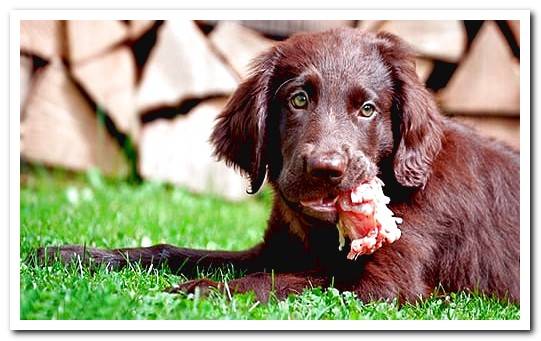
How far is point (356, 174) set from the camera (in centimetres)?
321

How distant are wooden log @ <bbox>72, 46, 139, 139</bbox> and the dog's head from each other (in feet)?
8.59

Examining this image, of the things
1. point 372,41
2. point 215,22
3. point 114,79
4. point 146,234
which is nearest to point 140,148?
point 114,79

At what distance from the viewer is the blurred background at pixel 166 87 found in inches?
229

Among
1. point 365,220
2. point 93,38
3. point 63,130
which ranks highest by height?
point 93,38

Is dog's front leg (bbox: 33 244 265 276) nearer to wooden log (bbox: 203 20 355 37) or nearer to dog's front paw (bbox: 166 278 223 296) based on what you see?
dog's front paw (bbox: 166 278 223 296)

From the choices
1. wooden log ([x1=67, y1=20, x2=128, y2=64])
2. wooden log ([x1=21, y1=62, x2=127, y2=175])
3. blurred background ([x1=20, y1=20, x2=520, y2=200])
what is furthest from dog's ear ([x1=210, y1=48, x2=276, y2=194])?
wooden log ([x1=21, y1=62, x2=127, y2=175])

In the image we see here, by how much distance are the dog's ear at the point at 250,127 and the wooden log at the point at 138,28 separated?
2.45 m

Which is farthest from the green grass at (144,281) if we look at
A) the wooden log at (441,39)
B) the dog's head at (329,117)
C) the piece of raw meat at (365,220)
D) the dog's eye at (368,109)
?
the wooden log at (441,39)

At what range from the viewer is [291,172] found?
10.7 feet

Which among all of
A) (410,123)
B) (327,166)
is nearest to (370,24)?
(410,123)

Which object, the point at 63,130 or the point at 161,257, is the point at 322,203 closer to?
the point at 161,257
